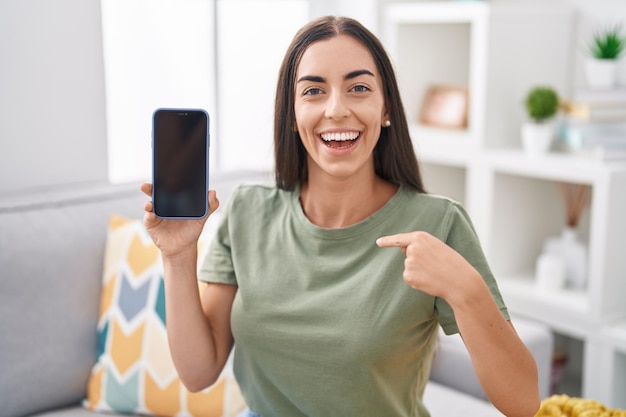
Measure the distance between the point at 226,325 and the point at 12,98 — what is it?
Result: 2.96ft

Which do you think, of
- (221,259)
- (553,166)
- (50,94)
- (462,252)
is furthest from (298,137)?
(553,166)

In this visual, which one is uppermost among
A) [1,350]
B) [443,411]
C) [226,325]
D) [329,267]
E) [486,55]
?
[486,55]

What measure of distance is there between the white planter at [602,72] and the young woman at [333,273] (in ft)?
3.76

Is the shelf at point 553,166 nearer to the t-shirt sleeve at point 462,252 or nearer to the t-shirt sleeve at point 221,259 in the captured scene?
the t-shirt sleeve at point 462,252

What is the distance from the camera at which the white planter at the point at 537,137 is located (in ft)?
7.66

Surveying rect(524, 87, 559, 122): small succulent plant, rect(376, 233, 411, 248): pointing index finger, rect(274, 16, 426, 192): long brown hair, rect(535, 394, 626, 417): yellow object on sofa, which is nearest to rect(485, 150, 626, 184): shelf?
rect(524, 87, 559, 122): small succulent plant

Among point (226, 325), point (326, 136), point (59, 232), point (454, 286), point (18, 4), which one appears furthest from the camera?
point (18, 4)

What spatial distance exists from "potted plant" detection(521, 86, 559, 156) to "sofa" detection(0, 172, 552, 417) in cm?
69

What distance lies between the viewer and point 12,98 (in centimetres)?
192

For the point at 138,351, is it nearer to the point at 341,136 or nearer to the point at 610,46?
the point at 341,136

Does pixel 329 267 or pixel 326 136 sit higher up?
pixel 326 136

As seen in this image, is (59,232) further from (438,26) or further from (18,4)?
(438,26)

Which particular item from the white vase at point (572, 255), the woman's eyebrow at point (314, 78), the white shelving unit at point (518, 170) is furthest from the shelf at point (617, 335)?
the woman's eyebrow at point (314, 78)

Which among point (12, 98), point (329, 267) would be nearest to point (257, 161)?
point (12, 98)
